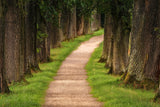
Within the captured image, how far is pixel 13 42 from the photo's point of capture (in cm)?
1478

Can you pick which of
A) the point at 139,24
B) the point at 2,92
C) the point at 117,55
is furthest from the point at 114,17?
the point at 2,92

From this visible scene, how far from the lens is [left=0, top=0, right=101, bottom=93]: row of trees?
12.3 meters

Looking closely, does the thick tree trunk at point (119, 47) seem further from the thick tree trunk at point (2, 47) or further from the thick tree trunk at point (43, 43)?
the thick tree trunk at point (2, 47)

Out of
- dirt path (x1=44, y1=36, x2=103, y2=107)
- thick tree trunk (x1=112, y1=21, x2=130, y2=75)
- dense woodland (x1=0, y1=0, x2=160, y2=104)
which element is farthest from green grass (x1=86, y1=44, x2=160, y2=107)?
thick tree trunk (x1=112, y1=21, x2=130, y2=75)

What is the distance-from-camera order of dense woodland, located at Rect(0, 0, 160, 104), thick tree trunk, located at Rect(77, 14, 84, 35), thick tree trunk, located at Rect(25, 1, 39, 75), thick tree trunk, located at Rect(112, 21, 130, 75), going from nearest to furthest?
dense woodland, located at Rect(0, 0, 160, 104) → thick tree trunk, located at Rect(112, 21, 130, 75) → thick tree trunk, located at Rect(25, 1, 39, 75) → thick tree trunk, located at Rect(77, 14, 84, 35)

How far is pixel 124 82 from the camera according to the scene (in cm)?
1380

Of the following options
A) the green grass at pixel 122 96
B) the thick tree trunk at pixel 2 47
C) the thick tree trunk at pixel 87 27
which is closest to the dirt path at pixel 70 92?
the green grass at pixel 122 96

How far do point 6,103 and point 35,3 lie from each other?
1239cm

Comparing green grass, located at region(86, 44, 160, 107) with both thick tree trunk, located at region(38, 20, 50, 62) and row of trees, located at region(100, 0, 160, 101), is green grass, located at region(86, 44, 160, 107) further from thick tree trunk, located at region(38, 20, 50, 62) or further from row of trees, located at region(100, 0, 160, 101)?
thick tree trunk, located at region(38, 20, 50, 62)

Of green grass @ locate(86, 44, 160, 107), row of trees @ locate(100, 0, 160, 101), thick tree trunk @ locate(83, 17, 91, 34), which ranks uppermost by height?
row of trees @ locate(100, 0, 160, 101)

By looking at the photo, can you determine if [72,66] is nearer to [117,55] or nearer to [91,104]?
[117,55]

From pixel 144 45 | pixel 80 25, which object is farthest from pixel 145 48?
pixel 80 25

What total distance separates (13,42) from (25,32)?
6.28 feet

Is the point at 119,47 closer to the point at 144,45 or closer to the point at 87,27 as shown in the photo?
the point at 144,45
